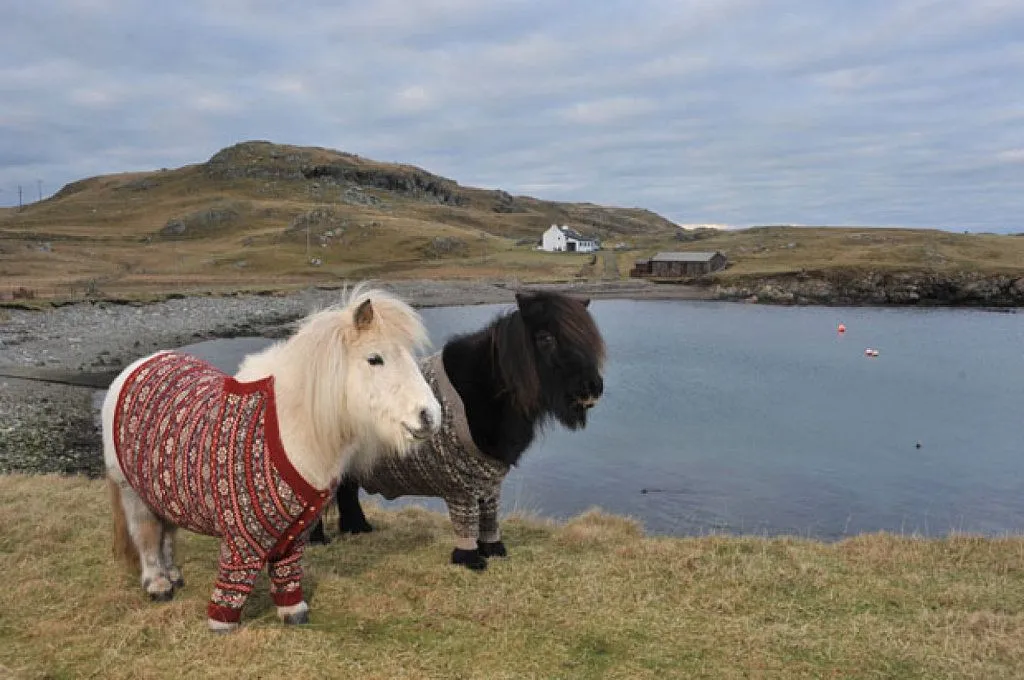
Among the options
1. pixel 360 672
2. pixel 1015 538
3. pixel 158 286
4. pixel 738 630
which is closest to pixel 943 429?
pixel 1015 538

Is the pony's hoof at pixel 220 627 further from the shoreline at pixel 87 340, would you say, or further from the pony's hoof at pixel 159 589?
the shoreline at pixel 87 340

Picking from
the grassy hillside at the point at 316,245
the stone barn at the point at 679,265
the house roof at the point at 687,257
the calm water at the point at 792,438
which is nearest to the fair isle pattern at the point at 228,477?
the calm water at the point at 792,438

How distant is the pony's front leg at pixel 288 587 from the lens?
14.7 feet

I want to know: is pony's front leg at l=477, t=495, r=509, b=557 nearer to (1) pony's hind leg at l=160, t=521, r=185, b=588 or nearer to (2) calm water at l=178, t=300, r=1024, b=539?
(1) pony's hind leg at l=160, t=521, r=185, b=588

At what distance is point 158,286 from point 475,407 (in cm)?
5470

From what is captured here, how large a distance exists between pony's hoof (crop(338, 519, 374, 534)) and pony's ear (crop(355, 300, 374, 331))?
3.36 m

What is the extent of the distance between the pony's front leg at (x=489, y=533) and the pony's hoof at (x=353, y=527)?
1.35 meters

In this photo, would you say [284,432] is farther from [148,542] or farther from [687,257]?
[687,257]

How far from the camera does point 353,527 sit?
681 cm

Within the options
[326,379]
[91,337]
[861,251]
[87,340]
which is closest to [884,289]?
[861,251]

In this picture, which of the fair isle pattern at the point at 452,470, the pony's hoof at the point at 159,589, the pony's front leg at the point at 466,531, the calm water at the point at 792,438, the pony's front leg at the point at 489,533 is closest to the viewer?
the pony's hoof at the point at 159,589

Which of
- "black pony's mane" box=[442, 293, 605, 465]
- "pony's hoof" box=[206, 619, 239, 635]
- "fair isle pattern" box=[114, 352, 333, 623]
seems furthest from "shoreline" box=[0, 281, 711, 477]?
"pony's hoof" box=[206, 619, 239, 635]

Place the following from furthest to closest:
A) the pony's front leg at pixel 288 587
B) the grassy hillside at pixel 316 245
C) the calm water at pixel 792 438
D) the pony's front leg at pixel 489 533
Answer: the grassy hillside at pixel 316 245
the calm water at pixel 792 438
the pony's front leg at pixel 489 533
the pony's front leg at pixel 288 587

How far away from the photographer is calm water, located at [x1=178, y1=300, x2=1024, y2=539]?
45.1 ft
